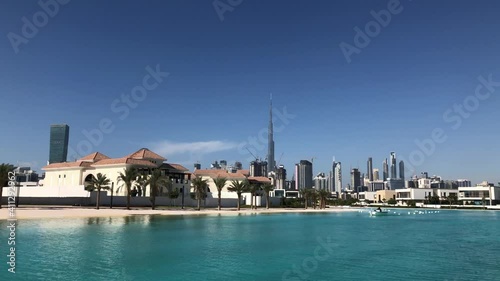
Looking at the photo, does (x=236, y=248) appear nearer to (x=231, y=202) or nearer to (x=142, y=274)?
(x=142, y=274)

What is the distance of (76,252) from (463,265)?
27.2 metres

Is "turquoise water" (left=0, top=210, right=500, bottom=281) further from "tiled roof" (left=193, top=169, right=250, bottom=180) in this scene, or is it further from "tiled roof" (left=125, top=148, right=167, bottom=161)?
"tiled roof" (left=193, top=169, right=250, bottom=180)

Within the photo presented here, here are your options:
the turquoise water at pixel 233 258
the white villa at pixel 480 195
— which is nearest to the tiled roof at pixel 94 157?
the turquoise water at pixel 233 258

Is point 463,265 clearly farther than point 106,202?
No

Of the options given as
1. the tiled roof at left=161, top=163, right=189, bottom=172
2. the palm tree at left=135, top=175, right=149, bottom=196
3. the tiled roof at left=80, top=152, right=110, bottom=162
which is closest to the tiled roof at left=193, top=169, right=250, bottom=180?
the tiled roof at left=161, top=163, right=189, bottom=172

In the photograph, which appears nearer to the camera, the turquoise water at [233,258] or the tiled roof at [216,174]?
the turquoise water at [233,258]

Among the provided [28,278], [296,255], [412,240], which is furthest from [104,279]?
[412,240]

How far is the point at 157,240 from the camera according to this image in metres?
36.3

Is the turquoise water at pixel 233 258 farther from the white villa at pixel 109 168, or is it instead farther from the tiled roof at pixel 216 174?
the tiled roof at pixel 216 174

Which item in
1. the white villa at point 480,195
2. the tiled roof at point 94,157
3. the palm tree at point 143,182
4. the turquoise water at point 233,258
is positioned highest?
the tiled roof at point 94,157

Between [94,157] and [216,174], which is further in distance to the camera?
[216,174]

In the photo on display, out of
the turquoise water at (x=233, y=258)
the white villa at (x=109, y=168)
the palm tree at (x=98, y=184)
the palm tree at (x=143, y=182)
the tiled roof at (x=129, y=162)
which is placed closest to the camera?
the turquoise water at (x=233, y=258)

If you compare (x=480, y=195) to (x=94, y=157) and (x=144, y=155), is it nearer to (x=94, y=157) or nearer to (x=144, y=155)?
(x=144, y=155)

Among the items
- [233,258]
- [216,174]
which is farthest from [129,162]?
[233,258]
